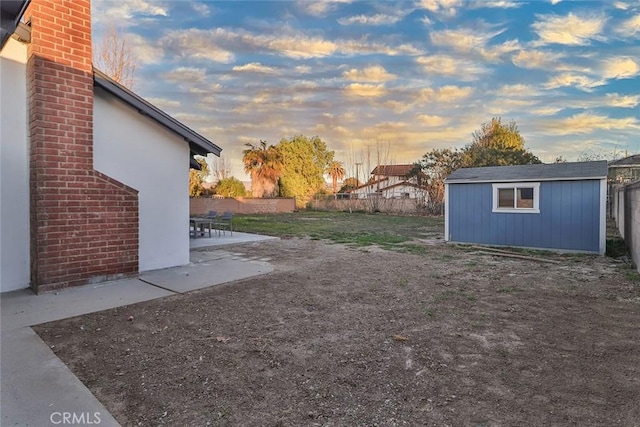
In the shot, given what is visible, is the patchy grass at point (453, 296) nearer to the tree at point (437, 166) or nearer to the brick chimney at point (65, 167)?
the brick chimney at point (65, 167)

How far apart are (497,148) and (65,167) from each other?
89.0 ft

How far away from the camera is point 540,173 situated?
10.0m

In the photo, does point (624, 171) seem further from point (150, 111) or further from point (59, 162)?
point (59, 162)

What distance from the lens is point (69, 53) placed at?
522 cm

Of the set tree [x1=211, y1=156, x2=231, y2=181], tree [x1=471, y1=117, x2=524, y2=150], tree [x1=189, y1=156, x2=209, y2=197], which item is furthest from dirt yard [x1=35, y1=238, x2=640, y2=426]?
tree [x1=211, y1=156, x2=231, y2=181]

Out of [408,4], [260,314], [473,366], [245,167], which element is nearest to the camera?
[473,366]

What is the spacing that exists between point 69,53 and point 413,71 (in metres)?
14.9

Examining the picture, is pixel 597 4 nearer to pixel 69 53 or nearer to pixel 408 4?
pixel 408 4

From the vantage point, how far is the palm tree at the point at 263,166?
1362 inches

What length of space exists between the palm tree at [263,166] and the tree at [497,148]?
18.2m

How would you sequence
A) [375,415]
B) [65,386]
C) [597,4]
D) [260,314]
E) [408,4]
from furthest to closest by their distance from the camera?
1. [408,4]
2. [597,4]
3. [260,314]
4. [65,386]
5. [375,415]

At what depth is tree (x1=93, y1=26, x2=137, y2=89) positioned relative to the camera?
17.3 m

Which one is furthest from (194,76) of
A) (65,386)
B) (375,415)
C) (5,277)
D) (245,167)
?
(245,167)

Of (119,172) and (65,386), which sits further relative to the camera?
(119,172)
